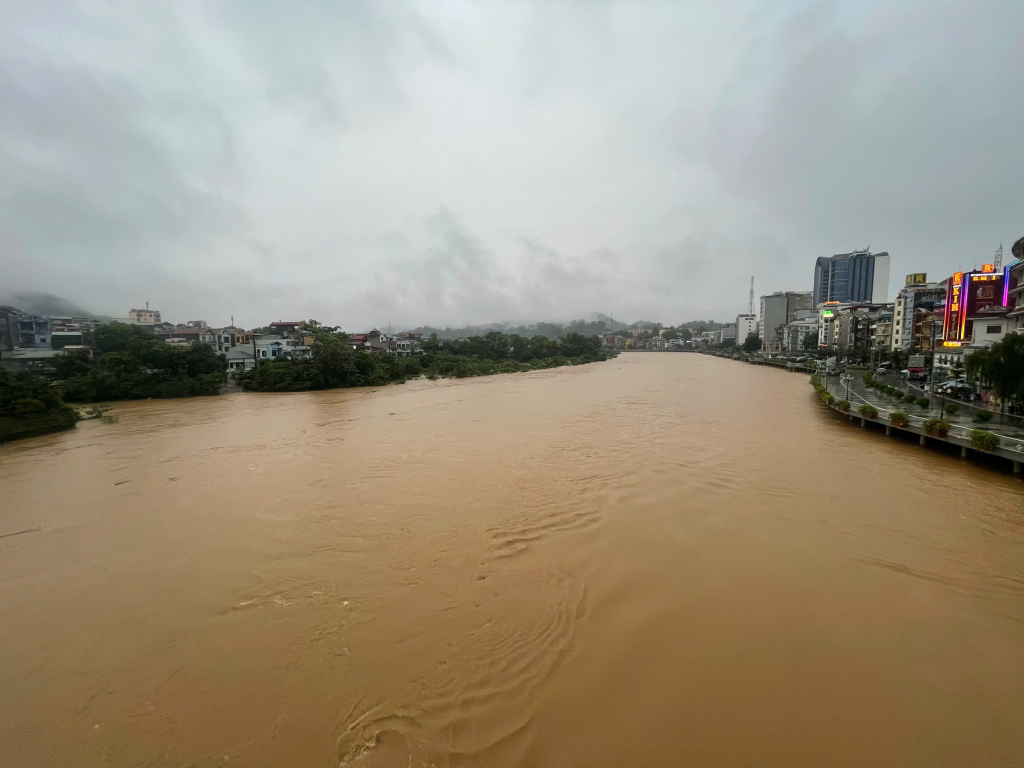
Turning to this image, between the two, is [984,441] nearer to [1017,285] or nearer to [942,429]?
[942,429]

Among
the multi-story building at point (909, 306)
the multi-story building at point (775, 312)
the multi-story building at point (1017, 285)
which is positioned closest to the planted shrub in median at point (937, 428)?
→ the multi-story building at point (1017, 285)

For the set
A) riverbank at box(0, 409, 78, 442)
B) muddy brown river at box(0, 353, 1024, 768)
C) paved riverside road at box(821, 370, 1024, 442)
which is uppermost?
paved riverside road at box(821, 370, 1024, 442)

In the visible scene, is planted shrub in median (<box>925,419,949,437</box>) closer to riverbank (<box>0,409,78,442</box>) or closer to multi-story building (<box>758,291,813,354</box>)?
riverbank (<box>0,409,78,442</box>)

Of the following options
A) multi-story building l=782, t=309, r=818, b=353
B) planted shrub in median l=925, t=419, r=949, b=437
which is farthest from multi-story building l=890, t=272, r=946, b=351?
planted shrub in median l=925, t=419, r=949, b=437

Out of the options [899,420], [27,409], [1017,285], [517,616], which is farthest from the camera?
[1017,285]

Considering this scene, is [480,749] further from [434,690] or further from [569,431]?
[569,431]

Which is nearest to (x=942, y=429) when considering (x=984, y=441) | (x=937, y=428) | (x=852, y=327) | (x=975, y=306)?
(x=937, y=428)
